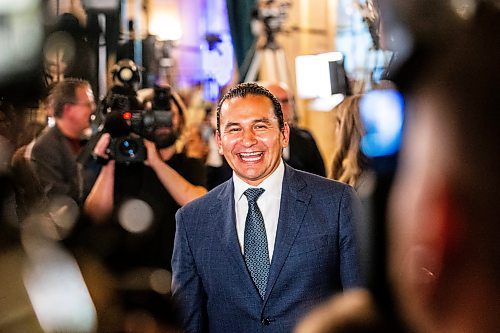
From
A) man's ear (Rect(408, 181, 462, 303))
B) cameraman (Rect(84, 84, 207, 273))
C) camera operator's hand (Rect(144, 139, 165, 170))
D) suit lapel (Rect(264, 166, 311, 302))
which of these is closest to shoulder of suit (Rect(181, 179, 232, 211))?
suit lapel (Rect(264, 166, 311, 302))

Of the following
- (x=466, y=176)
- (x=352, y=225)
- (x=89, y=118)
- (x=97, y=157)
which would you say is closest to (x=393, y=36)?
(x=466, y=176)

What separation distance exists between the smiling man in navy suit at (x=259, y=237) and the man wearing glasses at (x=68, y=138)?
1.19 m

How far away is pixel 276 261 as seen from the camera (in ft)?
7.82

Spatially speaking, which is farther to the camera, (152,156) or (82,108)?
(82,108)

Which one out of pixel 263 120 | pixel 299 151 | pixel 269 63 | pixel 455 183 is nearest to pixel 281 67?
pixel 269 63

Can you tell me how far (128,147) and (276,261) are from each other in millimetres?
1403

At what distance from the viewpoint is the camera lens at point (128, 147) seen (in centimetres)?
356

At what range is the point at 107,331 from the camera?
906 mm

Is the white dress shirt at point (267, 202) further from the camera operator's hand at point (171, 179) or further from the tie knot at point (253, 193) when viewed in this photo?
the camera operator's hand at point (171, 179)

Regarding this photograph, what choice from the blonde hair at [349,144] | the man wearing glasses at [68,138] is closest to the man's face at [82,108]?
the man wearing glasses at [68,138]

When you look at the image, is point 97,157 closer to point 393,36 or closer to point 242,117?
point 242,117

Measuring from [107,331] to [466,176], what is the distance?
50 centimetres

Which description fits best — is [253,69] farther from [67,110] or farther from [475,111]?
[475,111]

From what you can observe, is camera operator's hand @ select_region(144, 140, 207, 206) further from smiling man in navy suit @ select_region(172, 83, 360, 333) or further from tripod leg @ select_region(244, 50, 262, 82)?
tripod leg @ select_region(244, 50, 262, 82)
